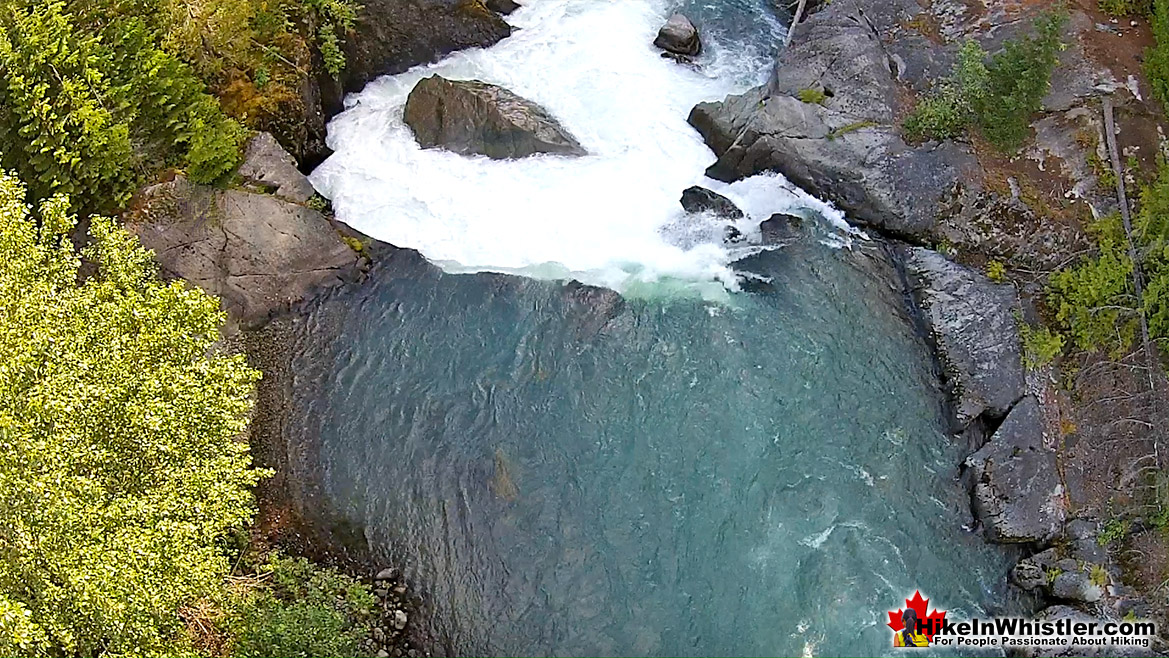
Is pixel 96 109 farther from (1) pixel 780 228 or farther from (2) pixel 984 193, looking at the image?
(2) pixel 984 193

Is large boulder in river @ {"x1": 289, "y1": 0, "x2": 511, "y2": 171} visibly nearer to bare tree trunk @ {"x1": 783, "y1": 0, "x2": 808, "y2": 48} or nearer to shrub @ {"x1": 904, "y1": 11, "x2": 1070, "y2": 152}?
bare tree trunk @ {"x1": 783, "y1": 0, "x2": 808, "y2": 48}

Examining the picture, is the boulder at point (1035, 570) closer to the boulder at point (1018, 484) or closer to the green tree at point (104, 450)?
the boulder at point (1018, 484)

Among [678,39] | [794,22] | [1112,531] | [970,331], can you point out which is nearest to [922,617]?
[1112,531]

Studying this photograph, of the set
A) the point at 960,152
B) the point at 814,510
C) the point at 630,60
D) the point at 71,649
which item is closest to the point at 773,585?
the point at 814,510

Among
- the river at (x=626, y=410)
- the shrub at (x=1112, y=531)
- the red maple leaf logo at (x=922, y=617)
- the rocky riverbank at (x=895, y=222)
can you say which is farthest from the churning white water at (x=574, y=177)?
the shrub at (x=1112, y=531)

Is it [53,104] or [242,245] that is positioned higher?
[53,104]

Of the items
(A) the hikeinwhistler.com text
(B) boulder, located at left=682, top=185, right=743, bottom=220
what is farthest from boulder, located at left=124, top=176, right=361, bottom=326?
(A) the hikeinwhistler.com text

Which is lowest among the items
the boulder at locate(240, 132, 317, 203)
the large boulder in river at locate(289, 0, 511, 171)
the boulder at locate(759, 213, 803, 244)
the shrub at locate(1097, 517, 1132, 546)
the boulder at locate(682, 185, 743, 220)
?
the shrub at locate(1097, 517, 1132, 546)
